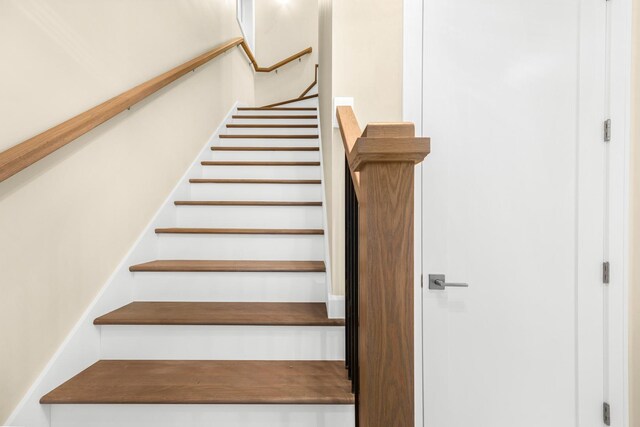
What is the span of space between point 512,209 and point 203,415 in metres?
1.46

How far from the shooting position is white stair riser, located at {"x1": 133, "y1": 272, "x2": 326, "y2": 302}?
1924 mm

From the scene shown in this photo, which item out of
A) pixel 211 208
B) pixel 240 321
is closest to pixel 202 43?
pixel 211 208

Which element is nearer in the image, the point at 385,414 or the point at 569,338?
the point at 385,414

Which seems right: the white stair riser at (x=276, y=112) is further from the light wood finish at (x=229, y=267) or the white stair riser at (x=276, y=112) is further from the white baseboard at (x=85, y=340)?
the light wood finish at (x=229, y=267)

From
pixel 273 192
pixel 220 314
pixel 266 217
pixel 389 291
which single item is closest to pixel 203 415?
pixel 220 314

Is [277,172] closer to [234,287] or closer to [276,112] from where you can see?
[234,287]

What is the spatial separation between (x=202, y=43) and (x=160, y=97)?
1105 millimetres

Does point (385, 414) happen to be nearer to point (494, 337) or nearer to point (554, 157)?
point (494, 337)

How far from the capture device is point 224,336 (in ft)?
5.36

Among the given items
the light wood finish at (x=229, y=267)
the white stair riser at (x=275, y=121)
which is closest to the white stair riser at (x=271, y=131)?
the white stair riser at (x=275, y=121)

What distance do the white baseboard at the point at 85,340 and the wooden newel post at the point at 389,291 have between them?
117cm

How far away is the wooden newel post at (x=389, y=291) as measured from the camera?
2.90 ft

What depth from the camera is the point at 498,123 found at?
162 centimetres

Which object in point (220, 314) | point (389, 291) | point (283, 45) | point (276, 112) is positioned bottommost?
point (220, 314)
